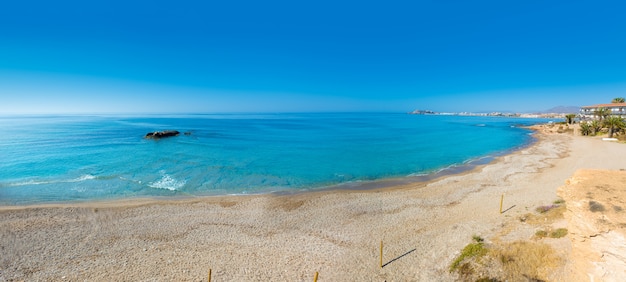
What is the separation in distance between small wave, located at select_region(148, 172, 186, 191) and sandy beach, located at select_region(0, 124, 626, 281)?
3.80 m

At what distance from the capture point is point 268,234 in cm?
1656

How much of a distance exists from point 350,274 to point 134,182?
27.7m

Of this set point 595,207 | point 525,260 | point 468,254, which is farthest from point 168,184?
point 595,207

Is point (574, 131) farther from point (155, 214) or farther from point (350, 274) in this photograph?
point (155, 214)

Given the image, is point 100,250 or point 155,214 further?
point 155,214

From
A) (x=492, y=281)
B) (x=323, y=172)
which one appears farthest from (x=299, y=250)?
(x=323, y=172)

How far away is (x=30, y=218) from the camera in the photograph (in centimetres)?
1889

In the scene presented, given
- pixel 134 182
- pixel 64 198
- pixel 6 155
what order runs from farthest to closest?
pixel 6 155 < pixel 134 182 < pixel 64 198

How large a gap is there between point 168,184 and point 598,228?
107ft

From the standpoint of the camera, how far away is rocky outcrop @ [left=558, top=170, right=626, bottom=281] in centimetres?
764

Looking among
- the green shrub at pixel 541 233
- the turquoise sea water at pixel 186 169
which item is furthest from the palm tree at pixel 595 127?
the green shrub at pixel 541 233

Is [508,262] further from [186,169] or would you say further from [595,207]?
[186,169]

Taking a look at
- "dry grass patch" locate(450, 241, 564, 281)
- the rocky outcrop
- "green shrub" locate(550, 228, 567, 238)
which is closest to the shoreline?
"green shrub" locate(550, 228, 567, 238)

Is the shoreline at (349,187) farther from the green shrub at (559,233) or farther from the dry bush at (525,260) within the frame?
the dry bush at (525,260)
